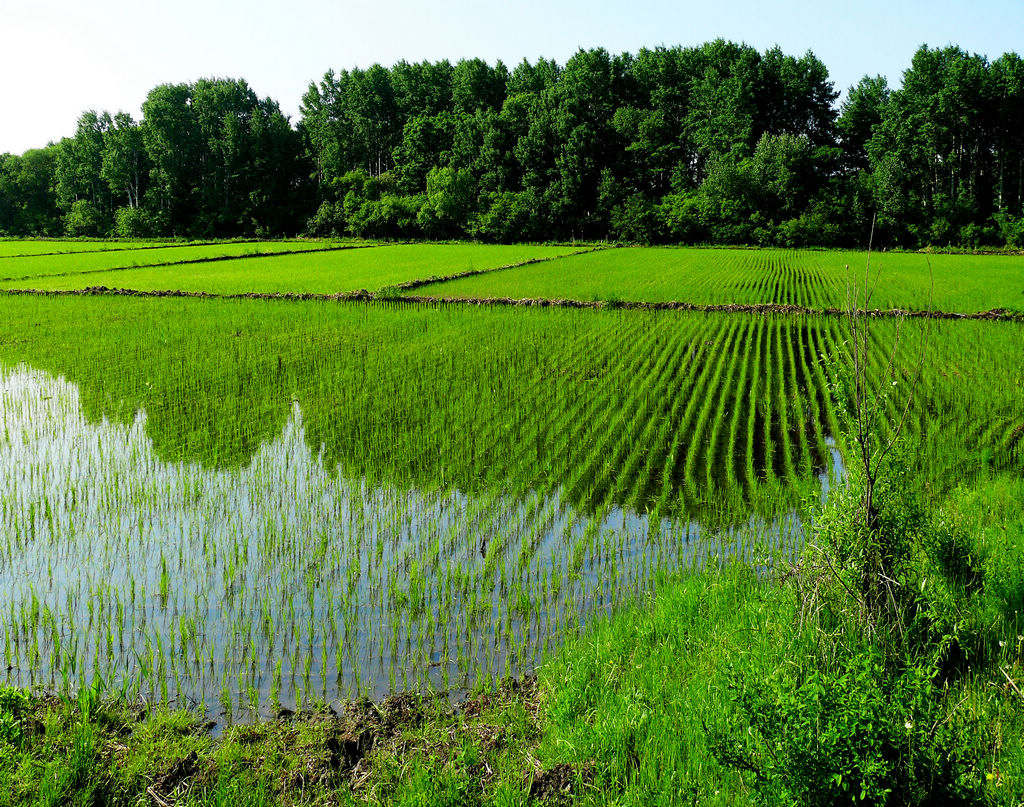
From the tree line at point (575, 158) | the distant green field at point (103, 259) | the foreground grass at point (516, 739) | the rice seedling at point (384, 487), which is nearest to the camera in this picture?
the foreground grass at point (516, 739)

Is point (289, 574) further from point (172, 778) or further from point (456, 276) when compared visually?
point (456, 276)

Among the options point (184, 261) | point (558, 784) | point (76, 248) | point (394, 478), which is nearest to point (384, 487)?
point (394, 478)

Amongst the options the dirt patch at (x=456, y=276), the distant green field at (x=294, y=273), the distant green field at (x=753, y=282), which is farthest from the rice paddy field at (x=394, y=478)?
the distant green field at (x=294, y=273)

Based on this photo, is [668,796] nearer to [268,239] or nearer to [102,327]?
[102,327]

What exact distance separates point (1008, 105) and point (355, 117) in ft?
173

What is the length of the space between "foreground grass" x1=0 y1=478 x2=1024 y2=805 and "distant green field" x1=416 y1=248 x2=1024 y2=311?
13029 mm

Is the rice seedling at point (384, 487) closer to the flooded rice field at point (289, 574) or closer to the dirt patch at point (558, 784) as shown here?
the flooded rice field at point (289, 574)

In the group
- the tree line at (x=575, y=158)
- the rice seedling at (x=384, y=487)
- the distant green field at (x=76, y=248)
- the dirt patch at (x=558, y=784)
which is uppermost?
the tree line at (x=575, y=158)

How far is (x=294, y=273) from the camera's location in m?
29.0

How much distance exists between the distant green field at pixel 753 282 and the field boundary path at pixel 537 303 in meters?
0.84

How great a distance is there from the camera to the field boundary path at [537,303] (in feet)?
57.5

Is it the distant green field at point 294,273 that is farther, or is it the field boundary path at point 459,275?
the distant green field at point 294,273

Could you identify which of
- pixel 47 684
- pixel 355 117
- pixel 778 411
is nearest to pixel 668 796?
pixel 47 684

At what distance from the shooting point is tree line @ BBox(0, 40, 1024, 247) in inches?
1991
